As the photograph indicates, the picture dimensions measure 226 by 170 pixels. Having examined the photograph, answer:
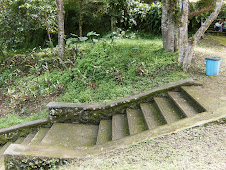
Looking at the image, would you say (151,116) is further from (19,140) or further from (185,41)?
(19,140)

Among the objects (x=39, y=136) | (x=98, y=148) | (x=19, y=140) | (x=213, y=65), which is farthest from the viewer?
(x=213, y=65)

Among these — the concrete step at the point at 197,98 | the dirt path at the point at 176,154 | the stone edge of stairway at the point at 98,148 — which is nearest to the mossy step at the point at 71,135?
the stone edge of stairway at the point at 98,148

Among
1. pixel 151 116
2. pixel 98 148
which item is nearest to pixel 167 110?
pixel 151 116

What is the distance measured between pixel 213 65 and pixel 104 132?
3.46 m

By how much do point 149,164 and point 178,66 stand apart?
3.78m

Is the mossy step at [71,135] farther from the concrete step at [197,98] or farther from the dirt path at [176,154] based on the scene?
the concrete step at [197,98]

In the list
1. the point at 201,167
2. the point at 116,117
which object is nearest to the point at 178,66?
the point at 116,117

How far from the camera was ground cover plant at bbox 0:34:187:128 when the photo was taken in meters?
5.75

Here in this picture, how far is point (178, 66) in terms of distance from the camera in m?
6.09

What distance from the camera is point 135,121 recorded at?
4.59 metres

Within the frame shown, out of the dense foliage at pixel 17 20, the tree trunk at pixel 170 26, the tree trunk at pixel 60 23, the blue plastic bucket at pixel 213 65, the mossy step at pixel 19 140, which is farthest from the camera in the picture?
the dense foliage at pixel 17 20

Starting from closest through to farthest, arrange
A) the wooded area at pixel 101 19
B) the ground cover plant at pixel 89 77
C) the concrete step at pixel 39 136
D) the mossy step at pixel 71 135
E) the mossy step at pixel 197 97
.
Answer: the mossy step at pixel 197 97, the mossy step at pixel 71 135, the concrete step at pixel 39 136, the ground cover plant at pixel 89 77, the wooded area at pixel 101 19

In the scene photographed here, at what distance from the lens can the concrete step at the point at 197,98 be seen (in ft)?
13.8

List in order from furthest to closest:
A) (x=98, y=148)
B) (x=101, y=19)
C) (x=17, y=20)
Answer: (x=101, y=19), (x=17, y=20), (x=98, y=148)
